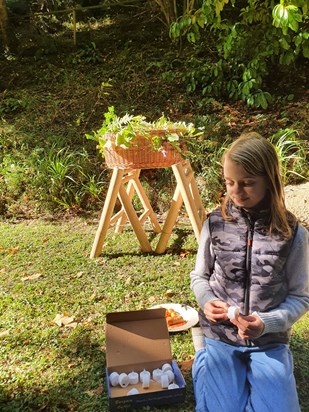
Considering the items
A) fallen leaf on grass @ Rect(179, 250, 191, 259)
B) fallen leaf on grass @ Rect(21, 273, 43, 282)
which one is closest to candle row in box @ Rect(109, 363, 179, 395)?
fallen leaf on grass @ Rect(21, 273, 43, 282)

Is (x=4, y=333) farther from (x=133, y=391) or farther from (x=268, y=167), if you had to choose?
(x=268, y=167)

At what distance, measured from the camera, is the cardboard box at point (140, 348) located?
211 cm

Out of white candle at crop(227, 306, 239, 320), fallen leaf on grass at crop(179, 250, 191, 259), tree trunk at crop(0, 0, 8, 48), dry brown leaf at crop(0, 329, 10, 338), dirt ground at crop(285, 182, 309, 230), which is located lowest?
dirt ground at crop(285, 182, 309, 230)

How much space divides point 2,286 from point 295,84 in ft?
18.0

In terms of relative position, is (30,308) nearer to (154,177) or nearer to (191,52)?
(154,177)

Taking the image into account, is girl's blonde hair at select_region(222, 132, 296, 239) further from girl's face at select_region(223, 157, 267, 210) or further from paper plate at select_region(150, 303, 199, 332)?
paper plate at select_region(150, 303, 199, 332)

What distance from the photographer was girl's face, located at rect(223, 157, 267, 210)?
6.08ft

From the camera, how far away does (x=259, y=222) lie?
1911 mm

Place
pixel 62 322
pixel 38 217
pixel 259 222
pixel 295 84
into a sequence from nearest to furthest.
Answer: pixel 259 222, pixel 62 322, pixel 38 217, pixel 295 84

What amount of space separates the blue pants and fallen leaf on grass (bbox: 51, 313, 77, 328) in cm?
118

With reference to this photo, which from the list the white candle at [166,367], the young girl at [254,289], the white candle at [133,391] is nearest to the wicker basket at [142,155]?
the young girl at [254,289]

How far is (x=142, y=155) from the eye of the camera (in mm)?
3621

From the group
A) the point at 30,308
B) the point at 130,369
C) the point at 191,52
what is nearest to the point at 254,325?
the point at 130,369

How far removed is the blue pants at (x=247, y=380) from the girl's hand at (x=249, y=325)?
15 cm
